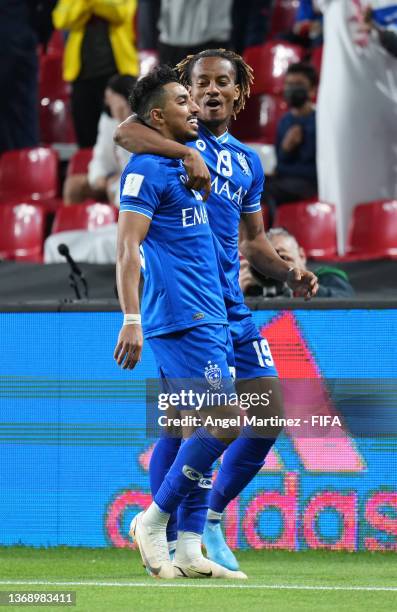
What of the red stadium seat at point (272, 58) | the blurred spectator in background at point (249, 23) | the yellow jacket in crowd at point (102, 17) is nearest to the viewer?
the yellow jacket in crowd at point (102, 17)

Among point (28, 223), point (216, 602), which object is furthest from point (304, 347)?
point (28, 223)

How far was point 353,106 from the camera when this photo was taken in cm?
988

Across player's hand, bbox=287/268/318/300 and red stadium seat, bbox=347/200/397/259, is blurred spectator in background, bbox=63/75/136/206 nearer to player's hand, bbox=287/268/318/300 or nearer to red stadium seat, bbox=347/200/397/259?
red stadium seat, bbox=347/200/397/259

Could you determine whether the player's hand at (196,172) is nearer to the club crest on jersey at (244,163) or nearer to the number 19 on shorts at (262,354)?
the club crest on jersey at (244,163)

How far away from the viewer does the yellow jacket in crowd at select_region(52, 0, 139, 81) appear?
36.2 ft

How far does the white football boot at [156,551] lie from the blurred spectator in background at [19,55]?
6.50 m

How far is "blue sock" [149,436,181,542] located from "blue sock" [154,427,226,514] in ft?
1.20

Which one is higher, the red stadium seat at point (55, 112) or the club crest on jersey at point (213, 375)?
the red stadium seat at point (55, 112)

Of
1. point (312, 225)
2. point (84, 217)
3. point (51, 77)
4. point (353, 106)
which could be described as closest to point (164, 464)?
point (312, 225)

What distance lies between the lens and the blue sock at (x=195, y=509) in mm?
5578

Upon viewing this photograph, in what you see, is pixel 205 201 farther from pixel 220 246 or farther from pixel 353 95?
pixel 353 95

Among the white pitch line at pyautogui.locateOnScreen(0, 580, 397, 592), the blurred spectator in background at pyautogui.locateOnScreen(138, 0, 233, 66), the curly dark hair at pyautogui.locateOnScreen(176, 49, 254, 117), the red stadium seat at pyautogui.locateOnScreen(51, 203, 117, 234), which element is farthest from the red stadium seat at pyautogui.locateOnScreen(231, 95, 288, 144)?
the white pitch line at pyautogui.locateOnScreen(0, 580, 397, 592)

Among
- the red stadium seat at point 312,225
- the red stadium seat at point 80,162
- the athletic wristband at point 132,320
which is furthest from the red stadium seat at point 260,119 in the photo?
the athletic wristband at point 132,320

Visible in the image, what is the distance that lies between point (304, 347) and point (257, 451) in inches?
38.0
